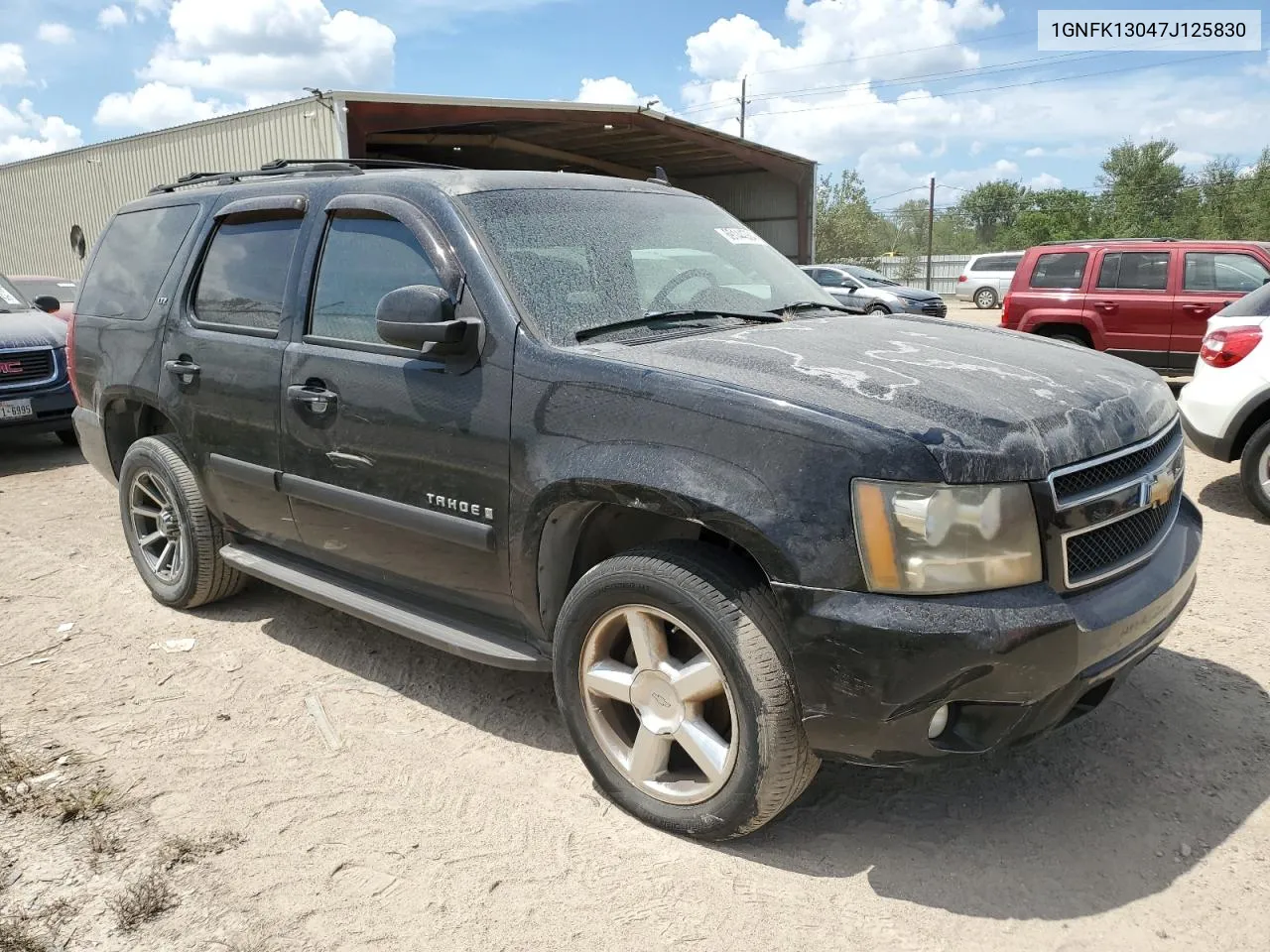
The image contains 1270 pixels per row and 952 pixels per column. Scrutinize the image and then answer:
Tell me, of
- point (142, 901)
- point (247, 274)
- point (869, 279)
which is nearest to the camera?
point (142, 901)

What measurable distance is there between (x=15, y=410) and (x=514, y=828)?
7475 mm

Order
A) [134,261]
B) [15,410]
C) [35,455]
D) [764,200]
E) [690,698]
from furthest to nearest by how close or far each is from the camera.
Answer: [764,200]
[35,455]
[15,410]
[134,261]
[690,698]

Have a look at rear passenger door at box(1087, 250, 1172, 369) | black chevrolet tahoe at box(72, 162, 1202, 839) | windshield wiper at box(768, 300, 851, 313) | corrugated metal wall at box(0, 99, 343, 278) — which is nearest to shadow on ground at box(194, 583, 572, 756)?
black chevrolet tahoe at box(72, 162, 1202, 839)

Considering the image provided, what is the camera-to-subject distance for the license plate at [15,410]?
→ 8.24 metres

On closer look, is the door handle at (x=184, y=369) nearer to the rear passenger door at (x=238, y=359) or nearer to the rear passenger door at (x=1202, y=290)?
the rear passenger door at (x=238, y=359)

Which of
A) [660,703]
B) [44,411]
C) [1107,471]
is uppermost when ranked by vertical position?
[1107,471]

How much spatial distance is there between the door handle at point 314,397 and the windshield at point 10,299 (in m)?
7.22

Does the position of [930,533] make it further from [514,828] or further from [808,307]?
[808,307]

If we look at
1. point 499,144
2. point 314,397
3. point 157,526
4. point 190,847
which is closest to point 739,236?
point 314,397

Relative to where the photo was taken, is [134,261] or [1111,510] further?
[134,261]

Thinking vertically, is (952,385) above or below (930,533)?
above

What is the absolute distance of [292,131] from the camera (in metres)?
13.0

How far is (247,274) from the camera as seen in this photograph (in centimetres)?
406

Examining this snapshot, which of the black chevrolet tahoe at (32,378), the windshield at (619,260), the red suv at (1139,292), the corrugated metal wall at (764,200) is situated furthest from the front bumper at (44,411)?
the corrugated metal wall at (764,200)
